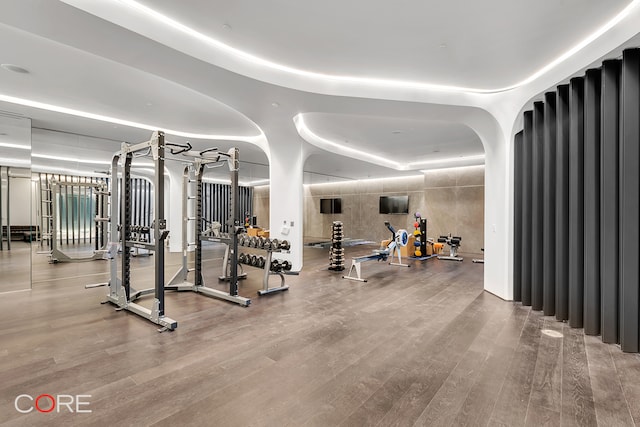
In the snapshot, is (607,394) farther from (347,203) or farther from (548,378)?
(347,203)

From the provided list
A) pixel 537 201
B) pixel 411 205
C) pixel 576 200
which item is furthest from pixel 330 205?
pixel 576 200

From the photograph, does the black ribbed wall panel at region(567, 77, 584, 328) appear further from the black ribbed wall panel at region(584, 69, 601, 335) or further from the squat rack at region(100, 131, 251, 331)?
the squat rack at region(100, 131, 251, 331)

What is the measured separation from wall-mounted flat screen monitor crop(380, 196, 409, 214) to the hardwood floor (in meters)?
7.88

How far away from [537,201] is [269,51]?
4.04 metres

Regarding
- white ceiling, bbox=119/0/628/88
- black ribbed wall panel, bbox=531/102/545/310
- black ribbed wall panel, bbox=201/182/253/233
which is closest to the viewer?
white ceiling, bbox=119/0/628/88

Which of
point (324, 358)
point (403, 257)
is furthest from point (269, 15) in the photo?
point (403, 257)

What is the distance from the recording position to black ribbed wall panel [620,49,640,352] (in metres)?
2.76

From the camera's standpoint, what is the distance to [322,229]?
49.5ft

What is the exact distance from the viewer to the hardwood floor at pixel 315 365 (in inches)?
77.1

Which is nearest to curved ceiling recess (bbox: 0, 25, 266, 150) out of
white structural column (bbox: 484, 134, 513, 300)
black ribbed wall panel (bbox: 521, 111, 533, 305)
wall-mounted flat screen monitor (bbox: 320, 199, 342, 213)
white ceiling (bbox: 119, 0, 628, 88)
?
white ceiling (bbox: 119, 0, 628, 88)

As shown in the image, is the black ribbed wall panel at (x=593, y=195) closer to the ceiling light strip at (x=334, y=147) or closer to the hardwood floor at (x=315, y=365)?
the hardwood floor at (x=315, y=365)

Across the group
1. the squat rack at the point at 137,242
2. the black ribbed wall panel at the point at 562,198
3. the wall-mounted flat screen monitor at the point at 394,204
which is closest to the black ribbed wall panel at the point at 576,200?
the black ribbed wall panel at the point at 562,198

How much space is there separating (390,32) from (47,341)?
188 inches

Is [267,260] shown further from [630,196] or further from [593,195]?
[630,196]
